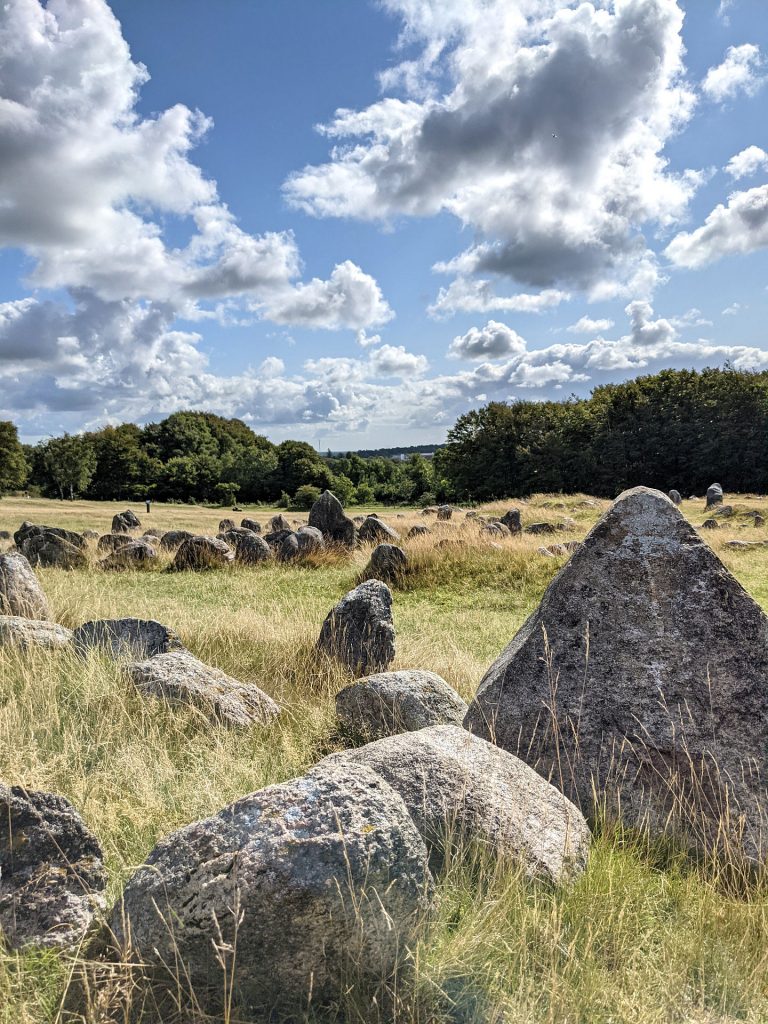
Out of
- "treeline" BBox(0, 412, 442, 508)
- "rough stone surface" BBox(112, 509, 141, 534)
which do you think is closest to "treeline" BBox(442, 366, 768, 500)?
"treeline" BBox(0, 412, 442, 508)

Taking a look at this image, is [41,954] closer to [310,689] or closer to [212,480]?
[310,689]

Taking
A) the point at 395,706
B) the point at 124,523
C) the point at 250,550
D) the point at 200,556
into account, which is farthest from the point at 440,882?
the point at 124,523

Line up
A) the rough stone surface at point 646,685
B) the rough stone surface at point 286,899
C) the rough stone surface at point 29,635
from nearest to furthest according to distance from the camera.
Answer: the rough stone surface at point 286,899, the rough stone surface at point 646,685, the rough stone surface at point 29,635

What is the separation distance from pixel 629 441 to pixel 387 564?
45.3 m

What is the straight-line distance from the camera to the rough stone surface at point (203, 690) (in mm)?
4938

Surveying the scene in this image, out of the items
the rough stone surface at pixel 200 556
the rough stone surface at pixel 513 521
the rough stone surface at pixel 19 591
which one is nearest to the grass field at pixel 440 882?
the rough stone surface at pixel 19 591

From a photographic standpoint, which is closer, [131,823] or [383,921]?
[383,921]

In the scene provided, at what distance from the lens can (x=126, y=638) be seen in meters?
6.30

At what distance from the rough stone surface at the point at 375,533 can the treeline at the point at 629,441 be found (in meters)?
37.3

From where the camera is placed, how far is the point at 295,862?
2.04m

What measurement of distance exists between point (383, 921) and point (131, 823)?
168 cm

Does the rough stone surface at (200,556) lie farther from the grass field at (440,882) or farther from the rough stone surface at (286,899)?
the rough stone surface at (286,899)

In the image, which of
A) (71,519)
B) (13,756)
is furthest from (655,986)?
(71,519)

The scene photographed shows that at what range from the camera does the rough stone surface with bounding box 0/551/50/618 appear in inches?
340
